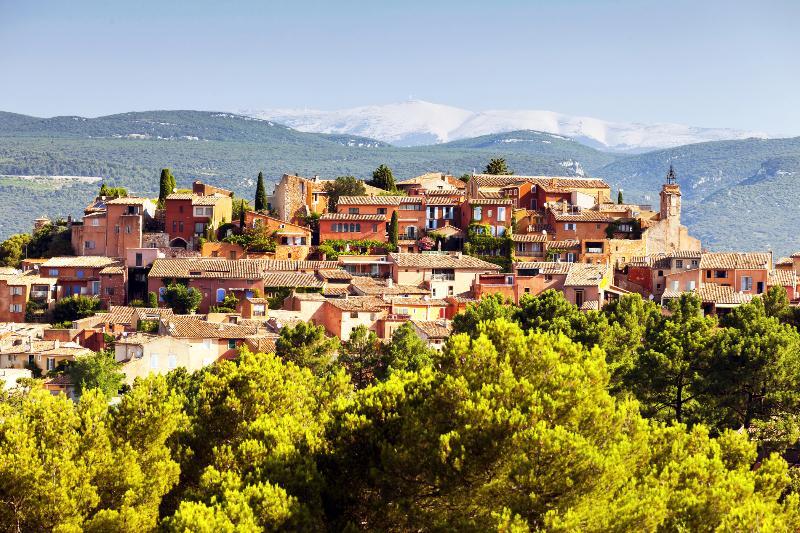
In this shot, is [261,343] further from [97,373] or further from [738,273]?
[738,273]

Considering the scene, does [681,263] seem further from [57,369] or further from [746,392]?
[57,369]

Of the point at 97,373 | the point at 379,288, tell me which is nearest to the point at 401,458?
the point at 97,373

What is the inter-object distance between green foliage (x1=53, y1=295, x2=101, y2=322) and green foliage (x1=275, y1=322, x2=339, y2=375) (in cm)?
1345

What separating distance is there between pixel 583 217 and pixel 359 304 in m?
17.3

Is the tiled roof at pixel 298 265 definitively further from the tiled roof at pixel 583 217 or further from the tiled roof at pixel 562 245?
the tiled roof at pixel 583 217

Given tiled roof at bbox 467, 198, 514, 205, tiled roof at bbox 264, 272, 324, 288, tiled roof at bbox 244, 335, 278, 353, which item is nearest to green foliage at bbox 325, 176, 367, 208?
tiled roof at bbox 467, 198, 514, 205

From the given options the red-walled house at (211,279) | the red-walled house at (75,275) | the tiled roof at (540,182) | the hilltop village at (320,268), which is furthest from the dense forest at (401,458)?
the tiled roof at (540,182)

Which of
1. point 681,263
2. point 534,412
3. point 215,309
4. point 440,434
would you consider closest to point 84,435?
point 440,434

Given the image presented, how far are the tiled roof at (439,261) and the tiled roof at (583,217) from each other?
631 centimetres

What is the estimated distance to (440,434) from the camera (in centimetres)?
2595

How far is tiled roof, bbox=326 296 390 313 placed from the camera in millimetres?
58875

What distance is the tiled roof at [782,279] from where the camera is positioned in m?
64.5

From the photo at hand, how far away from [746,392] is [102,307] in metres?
34.3

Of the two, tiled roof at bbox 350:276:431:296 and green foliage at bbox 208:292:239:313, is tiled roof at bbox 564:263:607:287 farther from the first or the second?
green foliage at bbox 208:292:239:313
